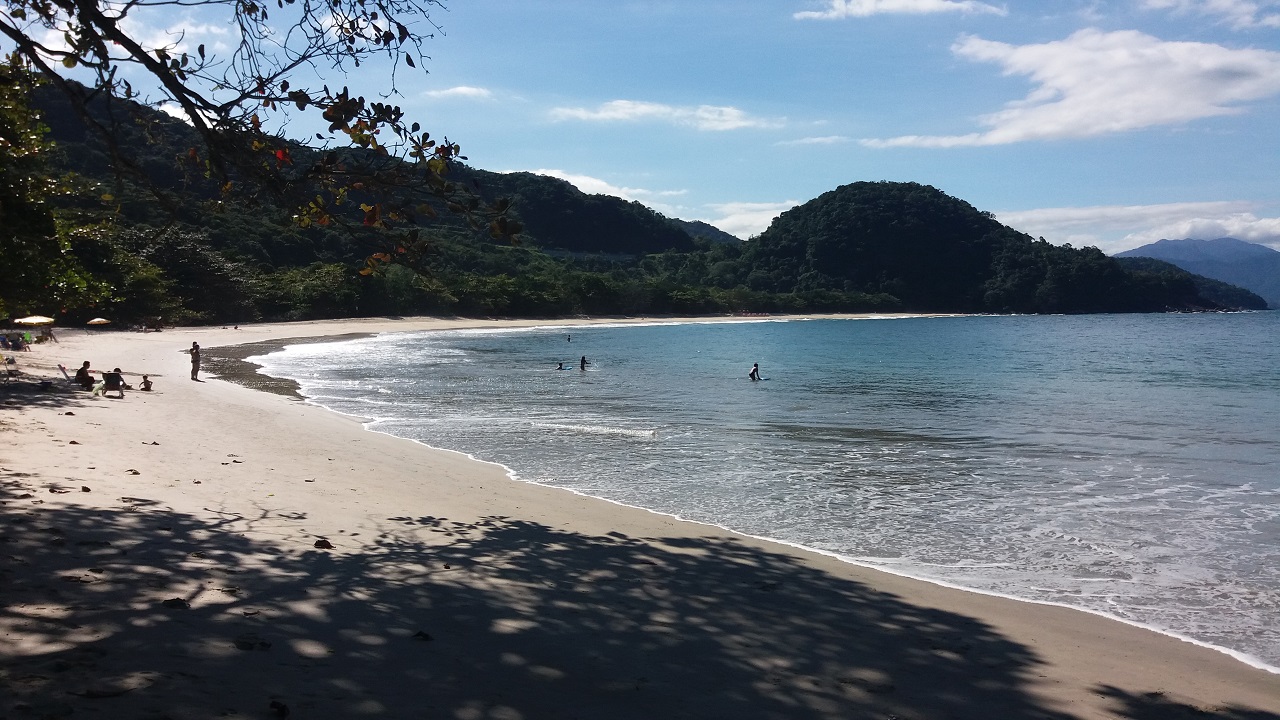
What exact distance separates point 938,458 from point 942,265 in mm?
151239

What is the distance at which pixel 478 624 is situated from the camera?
514cm

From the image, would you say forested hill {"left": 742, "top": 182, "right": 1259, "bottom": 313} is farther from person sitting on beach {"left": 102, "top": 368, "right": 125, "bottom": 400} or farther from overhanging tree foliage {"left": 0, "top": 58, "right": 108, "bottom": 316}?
overhanging tree foliage {"left": 0, "top": 58, "right": 108, "bottom": 316}

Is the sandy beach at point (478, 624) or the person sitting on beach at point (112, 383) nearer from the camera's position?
the sandy beach at point (478, 624)

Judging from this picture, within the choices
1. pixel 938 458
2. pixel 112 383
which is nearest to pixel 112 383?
pixel 112 383

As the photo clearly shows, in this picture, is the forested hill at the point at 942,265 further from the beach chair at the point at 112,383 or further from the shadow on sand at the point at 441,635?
the shadow on sand at the point at 441,635

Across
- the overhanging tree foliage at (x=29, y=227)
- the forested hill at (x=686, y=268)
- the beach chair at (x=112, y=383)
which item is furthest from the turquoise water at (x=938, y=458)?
the forested hill at (x=686, y=268)

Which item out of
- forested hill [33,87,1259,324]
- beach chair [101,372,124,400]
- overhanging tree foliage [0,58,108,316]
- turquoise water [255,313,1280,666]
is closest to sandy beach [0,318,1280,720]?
turquoise water [255,313,1280,666]

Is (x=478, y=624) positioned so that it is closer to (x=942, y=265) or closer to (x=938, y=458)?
(x=938, y=458)

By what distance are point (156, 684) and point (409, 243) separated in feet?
11.2

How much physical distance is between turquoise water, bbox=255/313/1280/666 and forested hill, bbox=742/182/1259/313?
11719 centimetres

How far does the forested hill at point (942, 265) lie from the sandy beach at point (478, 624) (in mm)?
148161

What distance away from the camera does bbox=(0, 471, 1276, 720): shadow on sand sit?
390cm

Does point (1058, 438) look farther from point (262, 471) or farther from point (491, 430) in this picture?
point (262, 471)

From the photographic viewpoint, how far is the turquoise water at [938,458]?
820 cm
